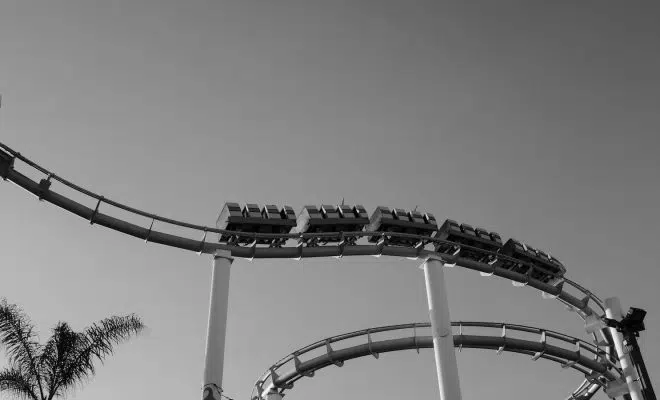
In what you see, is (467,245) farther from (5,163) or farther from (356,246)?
(5,163)

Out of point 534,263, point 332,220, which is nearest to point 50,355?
point 332,220

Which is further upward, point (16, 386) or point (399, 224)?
point (399, 224)

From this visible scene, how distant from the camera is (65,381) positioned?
725 inches

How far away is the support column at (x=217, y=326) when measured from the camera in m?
21.2

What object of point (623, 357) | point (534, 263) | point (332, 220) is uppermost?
point (534, 263)

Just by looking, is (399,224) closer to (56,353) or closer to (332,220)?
(332,220)

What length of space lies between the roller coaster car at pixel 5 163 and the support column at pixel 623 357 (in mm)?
25280

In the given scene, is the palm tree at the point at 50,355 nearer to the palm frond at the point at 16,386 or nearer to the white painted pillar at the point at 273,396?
the palm frond at the point at 16,386

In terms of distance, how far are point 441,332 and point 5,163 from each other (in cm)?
1643

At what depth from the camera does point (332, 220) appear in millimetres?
27219

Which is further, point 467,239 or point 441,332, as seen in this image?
point 467,239

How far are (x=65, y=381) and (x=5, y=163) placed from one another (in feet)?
24.3

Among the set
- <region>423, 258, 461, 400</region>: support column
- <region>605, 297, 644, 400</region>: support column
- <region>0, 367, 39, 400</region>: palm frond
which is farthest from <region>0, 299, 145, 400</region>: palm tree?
<region>605, 297, 644, 400</region>: support column

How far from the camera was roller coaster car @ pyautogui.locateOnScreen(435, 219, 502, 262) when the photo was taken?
96.4 ft
